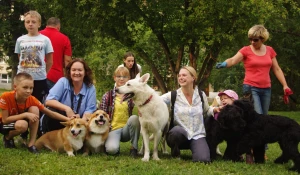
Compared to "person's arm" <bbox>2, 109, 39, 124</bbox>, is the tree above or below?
above

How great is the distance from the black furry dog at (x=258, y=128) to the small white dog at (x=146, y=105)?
2.99 feet

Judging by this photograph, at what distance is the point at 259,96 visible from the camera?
6.57 metres

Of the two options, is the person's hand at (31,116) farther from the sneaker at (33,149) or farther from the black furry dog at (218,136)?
the black furry dog at (218,136)

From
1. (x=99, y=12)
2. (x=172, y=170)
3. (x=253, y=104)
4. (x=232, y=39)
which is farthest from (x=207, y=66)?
(x=172, y=170)

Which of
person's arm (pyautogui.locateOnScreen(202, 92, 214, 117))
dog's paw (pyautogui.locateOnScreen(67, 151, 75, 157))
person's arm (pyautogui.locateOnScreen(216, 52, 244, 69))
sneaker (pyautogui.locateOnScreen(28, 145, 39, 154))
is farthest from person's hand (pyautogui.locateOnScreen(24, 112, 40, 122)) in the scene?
person's arm (pyautogui.locateOnScreen(216, 52, 244, 69))

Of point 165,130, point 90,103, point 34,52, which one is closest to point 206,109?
point 165,130

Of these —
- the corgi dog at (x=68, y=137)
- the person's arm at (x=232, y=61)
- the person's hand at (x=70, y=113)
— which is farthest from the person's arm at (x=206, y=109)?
the person's hand at (x=70, y=113)

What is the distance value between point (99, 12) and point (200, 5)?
11.7 ft

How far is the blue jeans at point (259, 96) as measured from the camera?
6516 mm

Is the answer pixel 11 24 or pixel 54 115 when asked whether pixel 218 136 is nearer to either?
pixel 54 115

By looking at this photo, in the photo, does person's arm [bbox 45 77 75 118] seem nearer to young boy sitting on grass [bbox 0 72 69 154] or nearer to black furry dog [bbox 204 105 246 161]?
young boy sitting on grass [bbox 0 72 69 154]

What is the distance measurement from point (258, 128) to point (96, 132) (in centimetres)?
245

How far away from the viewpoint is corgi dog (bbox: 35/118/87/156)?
6070mm

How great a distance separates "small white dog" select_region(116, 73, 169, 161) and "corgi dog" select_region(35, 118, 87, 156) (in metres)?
0.81
